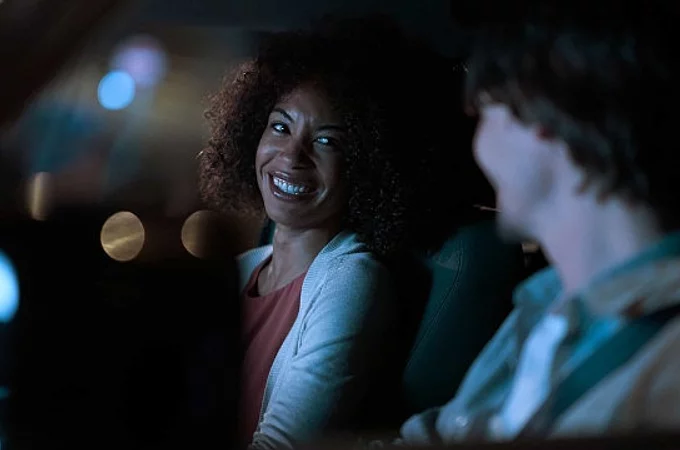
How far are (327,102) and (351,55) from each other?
7 centimetres

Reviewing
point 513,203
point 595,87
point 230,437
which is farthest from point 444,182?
point 230,437

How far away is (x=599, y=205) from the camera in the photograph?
93cm

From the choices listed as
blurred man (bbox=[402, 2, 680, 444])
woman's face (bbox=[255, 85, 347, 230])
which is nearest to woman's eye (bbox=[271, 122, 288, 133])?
woman's face (bbox=[255, 85, 347, 230])

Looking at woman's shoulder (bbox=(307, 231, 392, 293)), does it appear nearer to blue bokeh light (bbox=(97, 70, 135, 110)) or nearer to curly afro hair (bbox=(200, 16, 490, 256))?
curly afro hair (bbox=(200, 16, 490, 256))

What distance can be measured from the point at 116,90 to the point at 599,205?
0.59 metres

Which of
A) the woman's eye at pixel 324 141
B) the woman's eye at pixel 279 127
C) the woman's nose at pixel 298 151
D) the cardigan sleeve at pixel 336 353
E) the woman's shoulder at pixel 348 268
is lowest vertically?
the cardigan sleeve at pixel 336 353

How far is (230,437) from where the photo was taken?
1.20 metres

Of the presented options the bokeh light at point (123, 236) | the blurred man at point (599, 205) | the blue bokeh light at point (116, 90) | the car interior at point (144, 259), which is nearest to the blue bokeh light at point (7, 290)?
the car interior at point (144, 259)

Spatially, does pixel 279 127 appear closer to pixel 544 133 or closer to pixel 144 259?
pixel 144 259

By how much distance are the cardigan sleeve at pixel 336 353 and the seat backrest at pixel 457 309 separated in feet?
0.21

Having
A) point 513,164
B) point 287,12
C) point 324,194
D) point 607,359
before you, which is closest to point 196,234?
point 324,194

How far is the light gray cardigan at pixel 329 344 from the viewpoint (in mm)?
1192

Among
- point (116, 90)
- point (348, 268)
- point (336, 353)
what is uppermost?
point (116, 90)

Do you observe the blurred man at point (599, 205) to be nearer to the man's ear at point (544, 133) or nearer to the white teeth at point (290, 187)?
the man's ear at point (544, 133)
